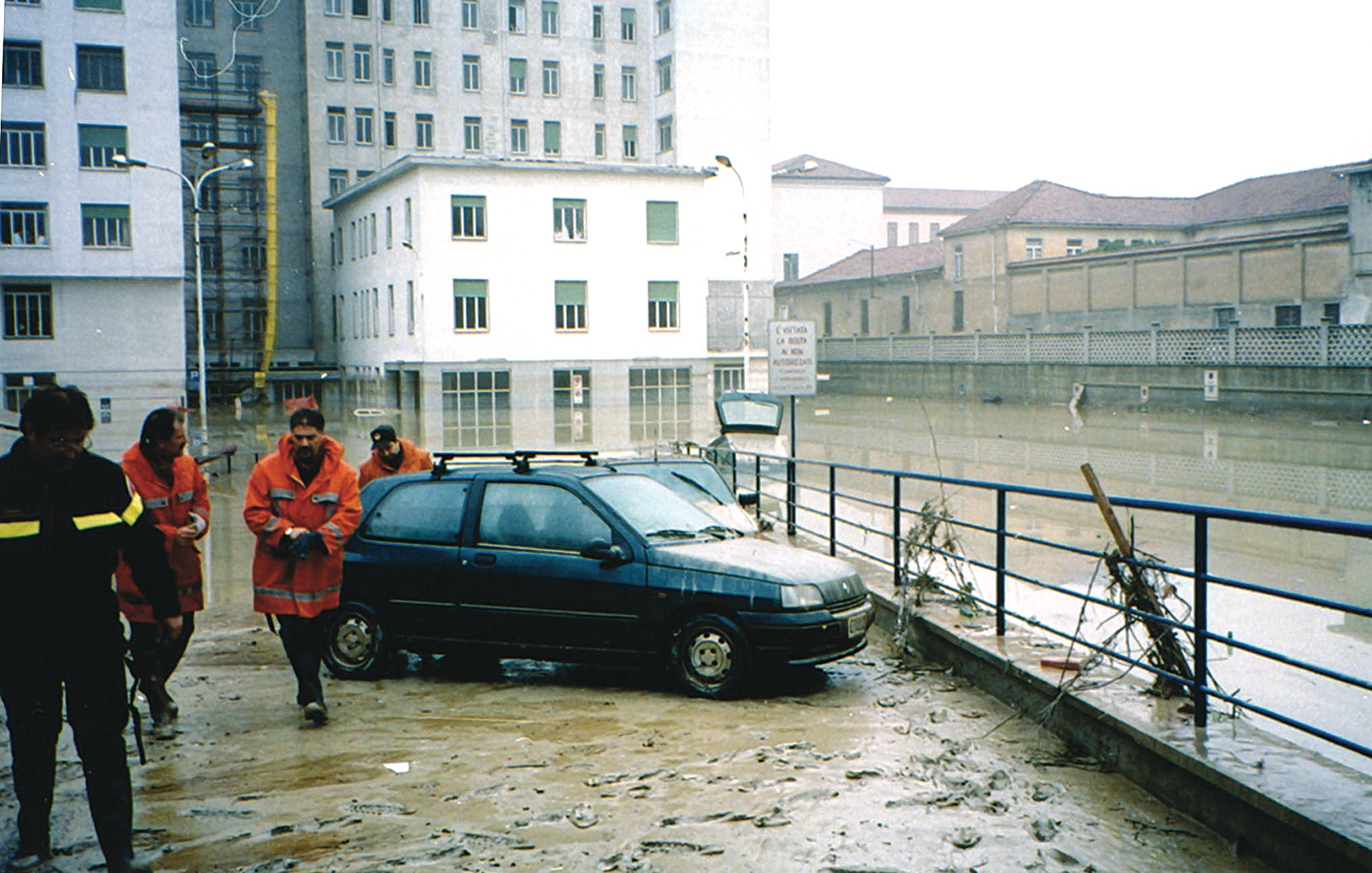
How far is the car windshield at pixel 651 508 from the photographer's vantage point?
26.2 feet

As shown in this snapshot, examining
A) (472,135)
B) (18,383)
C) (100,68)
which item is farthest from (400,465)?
(472,135)

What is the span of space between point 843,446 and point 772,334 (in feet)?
60.4

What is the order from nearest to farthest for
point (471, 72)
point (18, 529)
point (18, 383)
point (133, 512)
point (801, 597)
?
point (18, 529) → point (133, 512) → point (801, 597) → point (18, 383) → point (471, 72)

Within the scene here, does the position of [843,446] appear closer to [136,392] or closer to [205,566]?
[205,566]

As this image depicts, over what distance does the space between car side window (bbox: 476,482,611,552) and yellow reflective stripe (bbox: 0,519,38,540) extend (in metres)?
3.81

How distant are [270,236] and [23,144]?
13.7 meters

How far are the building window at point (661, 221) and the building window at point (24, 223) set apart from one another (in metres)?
22.8

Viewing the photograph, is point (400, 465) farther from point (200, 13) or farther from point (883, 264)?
point (883, 264)

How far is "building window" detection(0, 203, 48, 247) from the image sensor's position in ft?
147

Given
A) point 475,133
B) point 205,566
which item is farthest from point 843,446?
point 475,133

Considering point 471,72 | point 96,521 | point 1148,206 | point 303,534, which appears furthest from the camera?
point 1148,206

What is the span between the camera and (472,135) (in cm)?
6662

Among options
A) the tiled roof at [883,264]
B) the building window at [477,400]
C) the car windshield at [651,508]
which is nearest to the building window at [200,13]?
the building window at [477,400]

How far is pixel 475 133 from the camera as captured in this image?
66.6 metres
